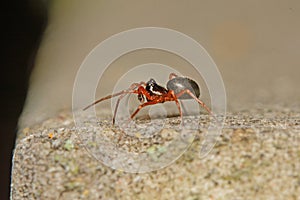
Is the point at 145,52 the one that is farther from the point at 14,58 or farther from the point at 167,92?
the point at 14,58

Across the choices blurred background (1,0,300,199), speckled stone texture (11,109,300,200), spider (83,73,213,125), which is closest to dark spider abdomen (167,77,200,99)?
spider (83,73,213,125)

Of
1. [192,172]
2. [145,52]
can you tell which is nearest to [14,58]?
[145,52]

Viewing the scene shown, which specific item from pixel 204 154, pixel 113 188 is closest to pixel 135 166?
pixel 113 188

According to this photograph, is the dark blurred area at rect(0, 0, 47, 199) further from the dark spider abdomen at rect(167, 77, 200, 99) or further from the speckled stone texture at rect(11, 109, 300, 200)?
the dark spider abdomen at rect(167, 77, 200, 99)

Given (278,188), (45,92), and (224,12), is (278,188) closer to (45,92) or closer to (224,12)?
(45,92)

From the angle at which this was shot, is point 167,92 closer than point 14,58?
Yes

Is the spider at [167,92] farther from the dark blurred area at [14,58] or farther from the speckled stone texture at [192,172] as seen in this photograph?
the dark blurred area at [14,58]
